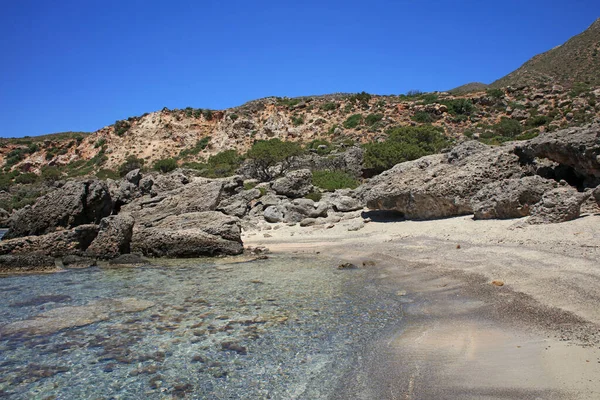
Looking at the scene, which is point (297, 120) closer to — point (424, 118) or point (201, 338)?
point (424, 118)

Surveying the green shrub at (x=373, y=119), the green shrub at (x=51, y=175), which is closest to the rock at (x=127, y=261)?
the green shrub at (x=51, y=175)

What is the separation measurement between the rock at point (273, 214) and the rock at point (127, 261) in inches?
275

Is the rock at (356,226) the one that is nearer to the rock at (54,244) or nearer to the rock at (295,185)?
the rock at (295,185)

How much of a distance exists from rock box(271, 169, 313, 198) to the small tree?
357 inches

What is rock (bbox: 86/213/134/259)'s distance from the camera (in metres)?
13.3

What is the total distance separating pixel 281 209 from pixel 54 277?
10.1 metres

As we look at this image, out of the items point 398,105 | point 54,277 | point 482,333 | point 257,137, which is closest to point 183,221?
point 54,277

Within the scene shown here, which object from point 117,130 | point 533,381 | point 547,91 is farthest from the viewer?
point 117,130

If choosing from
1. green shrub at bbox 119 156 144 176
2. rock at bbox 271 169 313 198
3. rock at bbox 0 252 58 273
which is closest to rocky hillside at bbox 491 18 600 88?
rock at bbox 271 169 313 198

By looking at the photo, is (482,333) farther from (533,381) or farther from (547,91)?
(547,91)

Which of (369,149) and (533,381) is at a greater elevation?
(369,149)

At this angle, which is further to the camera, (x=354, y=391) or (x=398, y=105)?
(x=398, y=105)

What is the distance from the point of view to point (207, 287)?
8.95m

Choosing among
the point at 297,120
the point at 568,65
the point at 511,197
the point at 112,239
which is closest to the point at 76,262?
the point at 112,239
